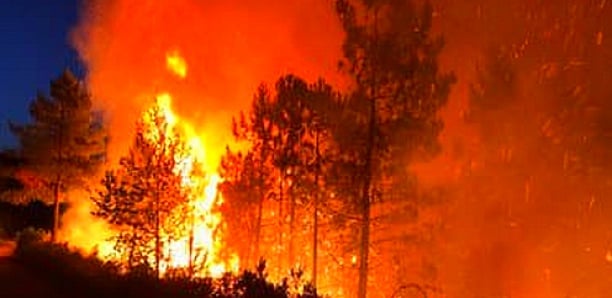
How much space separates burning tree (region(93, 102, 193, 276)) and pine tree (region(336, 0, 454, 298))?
5132 millimetres

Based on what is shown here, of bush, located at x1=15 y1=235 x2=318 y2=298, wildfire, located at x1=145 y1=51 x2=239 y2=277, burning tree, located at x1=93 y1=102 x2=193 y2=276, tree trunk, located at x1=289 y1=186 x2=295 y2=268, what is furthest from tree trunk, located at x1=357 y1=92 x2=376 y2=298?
tree trunk, located at x1=289 y1=186 x2=295 y2=268

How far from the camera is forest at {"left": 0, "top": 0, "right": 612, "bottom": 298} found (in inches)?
Answer: 936

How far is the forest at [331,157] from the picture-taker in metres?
23.8

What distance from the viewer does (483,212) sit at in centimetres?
3856

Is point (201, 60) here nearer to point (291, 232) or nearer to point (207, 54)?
point (207, 54)

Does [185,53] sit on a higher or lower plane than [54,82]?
higher

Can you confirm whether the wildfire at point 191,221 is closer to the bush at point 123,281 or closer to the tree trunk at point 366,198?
the bush at point 123,281

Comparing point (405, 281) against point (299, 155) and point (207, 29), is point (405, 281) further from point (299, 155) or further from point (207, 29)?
point (207, 29)

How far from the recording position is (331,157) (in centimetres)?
2528

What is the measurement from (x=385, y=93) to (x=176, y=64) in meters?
29.1

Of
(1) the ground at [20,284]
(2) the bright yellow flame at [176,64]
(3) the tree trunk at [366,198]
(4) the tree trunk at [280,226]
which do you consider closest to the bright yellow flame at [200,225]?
(4) the tree trunk at [280,226]

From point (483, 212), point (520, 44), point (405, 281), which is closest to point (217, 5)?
point (520, 44)

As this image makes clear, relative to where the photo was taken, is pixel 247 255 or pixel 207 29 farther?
pixel 207 29

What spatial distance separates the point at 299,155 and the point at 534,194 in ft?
44.2
